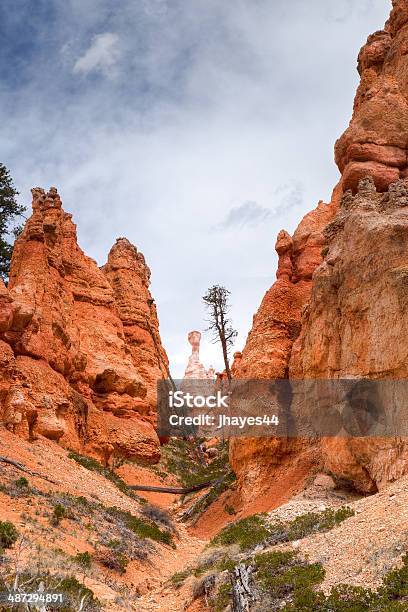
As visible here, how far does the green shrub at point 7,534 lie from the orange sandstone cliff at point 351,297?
8494 mm

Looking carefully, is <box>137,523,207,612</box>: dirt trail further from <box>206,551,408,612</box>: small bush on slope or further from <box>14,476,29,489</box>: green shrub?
<box>14,476,29,489</box>: green shrub

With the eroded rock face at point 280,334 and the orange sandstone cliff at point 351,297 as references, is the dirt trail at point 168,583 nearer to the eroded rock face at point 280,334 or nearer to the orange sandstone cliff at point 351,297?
the eroded rock face at point 280,334

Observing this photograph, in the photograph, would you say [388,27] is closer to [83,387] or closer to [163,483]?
[83,387]

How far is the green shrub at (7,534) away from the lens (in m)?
11.3

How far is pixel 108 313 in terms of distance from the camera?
3697 centimetres

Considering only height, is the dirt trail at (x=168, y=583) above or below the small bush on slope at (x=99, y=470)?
below

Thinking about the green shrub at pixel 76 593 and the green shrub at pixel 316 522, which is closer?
the green shrub at pixel 76 593

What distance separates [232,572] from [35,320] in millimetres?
16657

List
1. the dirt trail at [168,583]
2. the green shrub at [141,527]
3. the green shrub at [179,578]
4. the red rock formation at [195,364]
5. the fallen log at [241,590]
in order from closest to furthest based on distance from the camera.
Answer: the fallen log at [241,590] → the dirt trail at [168,583] → the green shrub at [179,578] → the green shrub at [141,527] → the red rock formation at [195,364]

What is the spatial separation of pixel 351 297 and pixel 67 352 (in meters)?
15.4

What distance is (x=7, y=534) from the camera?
1152 cm

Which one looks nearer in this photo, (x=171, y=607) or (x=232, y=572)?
(x=232, y=572)

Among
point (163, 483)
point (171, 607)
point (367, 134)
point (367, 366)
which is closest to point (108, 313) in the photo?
point (163, 483)

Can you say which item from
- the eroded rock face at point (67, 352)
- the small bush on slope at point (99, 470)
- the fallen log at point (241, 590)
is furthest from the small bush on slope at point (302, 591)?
the small bush on slope at point (99, 470)
